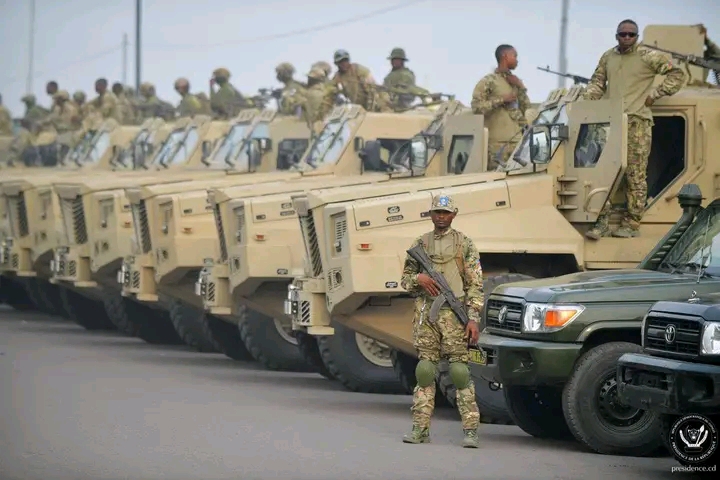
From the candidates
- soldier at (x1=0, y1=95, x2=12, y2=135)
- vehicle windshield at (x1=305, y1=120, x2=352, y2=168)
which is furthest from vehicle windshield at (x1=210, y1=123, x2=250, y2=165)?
soldier at (x1=0, y1=95, x2=12, y2=135)

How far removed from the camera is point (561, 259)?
45.6 ft

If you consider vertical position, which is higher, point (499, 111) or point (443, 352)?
point (499, 111)

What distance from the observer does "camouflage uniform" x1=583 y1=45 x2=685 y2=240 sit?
13.8 metres

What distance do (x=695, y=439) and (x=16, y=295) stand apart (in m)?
18.6

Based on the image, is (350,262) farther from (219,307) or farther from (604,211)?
(219,307)

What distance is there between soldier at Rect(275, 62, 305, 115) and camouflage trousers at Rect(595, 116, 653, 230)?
374 inches

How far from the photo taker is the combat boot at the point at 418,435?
11297mm

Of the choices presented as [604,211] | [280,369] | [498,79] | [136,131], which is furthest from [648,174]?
[136,131]

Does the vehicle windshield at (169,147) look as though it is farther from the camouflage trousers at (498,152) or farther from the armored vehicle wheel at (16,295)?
the camouflage trousers at (498,152)

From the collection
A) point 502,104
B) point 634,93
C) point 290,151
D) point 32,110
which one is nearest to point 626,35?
point 634,93

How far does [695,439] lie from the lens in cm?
930

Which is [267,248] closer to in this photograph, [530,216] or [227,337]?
[227,337]

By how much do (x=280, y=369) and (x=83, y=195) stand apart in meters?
4.42

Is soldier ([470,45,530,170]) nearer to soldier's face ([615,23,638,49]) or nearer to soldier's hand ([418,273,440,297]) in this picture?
soldier's face ([615,23,638,49])
